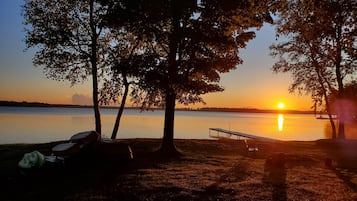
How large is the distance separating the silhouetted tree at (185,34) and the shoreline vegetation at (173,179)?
383cm

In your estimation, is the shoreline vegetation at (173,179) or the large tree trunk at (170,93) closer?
the shoreline vegetation at (173,179)

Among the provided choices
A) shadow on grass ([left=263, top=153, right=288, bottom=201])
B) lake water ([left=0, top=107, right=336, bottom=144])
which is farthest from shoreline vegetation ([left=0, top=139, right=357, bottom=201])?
lake water ([left=0, top=107, right=336, bottom=144])

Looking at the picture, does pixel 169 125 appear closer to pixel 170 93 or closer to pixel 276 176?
pixel 170 93

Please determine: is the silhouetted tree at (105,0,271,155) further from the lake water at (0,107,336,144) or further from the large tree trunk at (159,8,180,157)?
the lake water at (0,107,336,144)

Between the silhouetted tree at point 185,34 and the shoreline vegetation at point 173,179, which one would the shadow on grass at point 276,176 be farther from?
the silhouetted tree at point 185,34

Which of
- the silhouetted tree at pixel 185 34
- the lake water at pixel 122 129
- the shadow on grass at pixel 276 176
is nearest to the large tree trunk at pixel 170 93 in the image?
the silhouetted tree at pixel 185 34

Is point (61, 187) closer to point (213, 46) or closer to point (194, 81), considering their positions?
point (194, 81)

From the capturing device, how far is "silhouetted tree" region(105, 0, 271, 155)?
1689 cm

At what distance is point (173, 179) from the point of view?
11977 mm

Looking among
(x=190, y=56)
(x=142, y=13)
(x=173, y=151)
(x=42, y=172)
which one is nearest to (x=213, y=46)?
(x=190, y=56)

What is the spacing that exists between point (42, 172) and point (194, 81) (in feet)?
29.5

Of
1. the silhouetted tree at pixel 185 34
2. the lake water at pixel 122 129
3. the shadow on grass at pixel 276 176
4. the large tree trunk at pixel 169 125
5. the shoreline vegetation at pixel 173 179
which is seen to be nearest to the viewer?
the shoreline vegetation at pixel 173 179

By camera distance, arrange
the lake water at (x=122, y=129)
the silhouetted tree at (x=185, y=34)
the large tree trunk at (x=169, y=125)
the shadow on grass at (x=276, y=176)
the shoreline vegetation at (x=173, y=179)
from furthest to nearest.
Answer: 1. the lake water at (x=122, y=129)
2. the large tree trunk at (x=169, y=125)
3. the silhouetted tree at (x=185, y=34)
4. the shadow on grass at (x=276, y=176)
5. the shoreline vegetation at (x=173, y=179)

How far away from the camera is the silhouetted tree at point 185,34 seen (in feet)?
55.4
